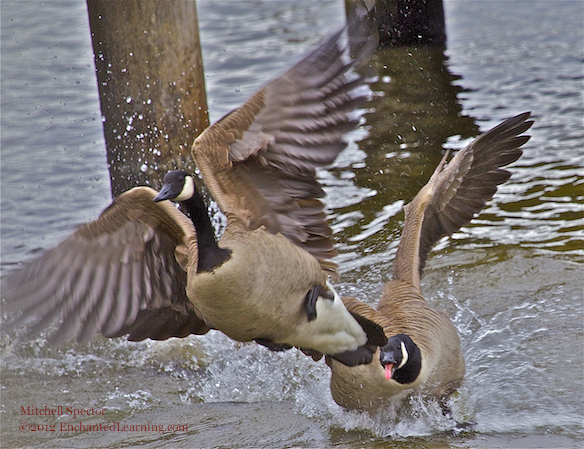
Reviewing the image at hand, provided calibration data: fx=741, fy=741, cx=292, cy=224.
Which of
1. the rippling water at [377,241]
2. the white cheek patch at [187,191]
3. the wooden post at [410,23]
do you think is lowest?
the rippling water at [377,241]

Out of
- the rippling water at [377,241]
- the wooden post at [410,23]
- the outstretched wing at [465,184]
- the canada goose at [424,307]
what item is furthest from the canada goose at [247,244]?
the wooden post at [410,23]

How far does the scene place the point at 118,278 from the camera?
4266 millimetres

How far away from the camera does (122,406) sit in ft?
14.4

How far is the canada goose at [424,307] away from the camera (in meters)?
3.78

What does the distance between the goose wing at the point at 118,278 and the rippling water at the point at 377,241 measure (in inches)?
20.6

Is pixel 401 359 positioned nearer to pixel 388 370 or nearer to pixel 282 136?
pixel 388 370

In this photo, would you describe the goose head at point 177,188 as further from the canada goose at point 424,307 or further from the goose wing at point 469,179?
the goose wing at point 469,179

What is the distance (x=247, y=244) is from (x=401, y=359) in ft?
3.17

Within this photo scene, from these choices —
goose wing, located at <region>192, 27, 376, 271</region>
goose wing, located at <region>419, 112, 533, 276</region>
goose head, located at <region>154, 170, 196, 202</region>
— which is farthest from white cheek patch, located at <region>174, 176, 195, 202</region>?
goose wing, located at <region>419, 112, 533, 276</region>

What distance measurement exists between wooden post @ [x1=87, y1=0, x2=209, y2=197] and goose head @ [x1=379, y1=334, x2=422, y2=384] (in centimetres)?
239

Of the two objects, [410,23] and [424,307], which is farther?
[410,23]

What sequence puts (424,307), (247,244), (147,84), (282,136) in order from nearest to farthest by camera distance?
1. (247,244)
2. (282,136)
3. (424,307)
4. (147,84)

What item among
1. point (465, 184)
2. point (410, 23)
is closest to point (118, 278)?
point (465, 184)

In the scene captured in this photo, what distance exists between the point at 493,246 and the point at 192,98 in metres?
2.53
